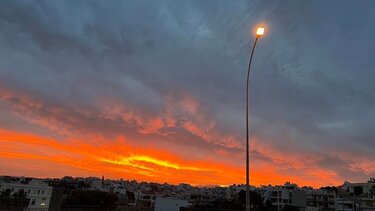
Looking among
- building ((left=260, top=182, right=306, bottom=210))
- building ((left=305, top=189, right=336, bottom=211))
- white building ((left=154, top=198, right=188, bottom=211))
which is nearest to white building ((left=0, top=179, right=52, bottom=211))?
white building ((left=154, top=198, right=188, bottom=211))

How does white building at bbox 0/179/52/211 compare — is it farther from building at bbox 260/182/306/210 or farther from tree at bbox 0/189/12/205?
building at bbox 260/182/306/210

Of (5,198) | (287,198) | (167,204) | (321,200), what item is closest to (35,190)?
(167,204)

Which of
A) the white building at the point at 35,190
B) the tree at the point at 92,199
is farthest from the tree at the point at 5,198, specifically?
the tree at the point at 92,199

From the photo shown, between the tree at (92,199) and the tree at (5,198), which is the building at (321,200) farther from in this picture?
the tree at (5,198)

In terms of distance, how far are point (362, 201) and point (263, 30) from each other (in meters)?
106

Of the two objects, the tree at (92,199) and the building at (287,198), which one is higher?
the building at (287,198)

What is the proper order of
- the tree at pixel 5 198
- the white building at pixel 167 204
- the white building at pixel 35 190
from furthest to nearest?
the white building at pixel 167 204, the white building at pixel 35 190, the tree at pixel 5 198

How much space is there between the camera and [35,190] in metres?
79.1

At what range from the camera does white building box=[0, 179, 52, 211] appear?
75812mm

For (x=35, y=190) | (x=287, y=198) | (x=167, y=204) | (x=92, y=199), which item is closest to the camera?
(x=92, y=199)

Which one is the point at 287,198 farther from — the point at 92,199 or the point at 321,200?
the point at 92,199

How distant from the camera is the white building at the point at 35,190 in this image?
75.8 m

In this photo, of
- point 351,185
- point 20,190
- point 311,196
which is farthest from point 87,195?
point 351,185

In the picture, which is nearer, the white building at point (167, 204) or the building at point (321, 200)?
the white building at point (167, 204)
